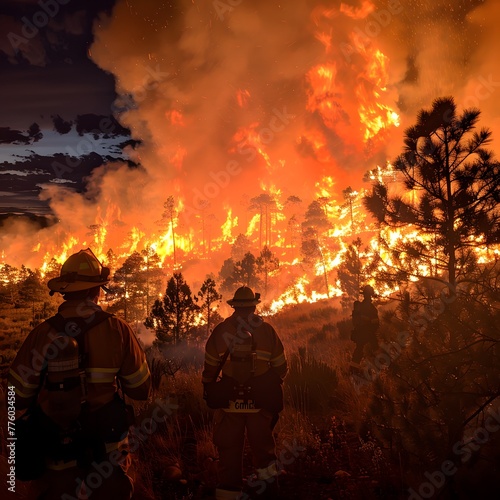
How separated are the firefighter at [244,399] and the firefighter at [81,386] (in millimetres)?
1047

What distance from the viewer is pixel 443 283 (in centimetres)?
507

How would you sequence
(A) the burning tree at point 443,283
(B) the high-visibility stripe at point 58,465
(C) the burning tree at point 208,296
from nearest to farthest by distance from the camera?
(B) the high-visibility stripe at point 58,465
(A) the burning tree at point 443,283
(C) the burning tree at point 208,296

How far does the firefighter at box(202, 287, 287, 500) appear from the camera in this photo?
3900 millimetres

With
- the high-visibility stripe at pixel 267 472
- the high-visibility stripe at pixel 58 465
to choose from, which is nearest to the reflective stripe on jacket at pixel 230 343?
the high-visibility stripe at pixel 267 472

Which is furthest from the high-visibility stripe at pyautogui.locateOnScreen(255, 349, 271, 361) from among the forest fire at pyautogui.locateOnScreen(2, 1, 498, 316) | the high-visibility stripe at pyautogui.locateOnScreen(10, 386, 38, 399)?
the forest fire at pyautogui.locateOnScreen(2, 1, 498, 316)

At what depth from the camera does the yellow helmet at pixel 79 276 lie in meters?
3.15

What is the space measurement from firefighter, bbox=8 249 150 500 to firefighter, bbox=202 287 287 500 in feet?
3.44

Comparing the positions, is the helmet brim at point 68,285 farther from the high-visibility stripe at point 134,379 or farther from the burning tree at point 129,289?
Answer: the burning tree at point 129,289

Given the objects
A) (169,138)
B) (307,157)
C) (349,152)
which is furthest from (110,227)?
(349,152)

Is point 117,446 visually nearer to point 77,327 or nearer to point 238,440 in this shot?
point 77,327

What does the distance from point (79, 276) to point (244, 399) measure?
6.90 feet

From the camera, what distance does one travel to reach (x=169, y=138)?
10731 cm

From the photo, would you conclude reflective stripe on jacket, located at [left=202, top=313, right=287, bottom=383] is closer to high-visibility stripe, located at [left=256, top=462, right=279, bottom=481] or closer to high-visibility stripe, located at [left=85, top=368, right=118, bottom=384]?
high-visibility stripe, located at [left=256, top=462, right=279, bottom=481]

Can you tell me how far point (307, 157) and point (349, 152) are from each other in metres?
9.93
